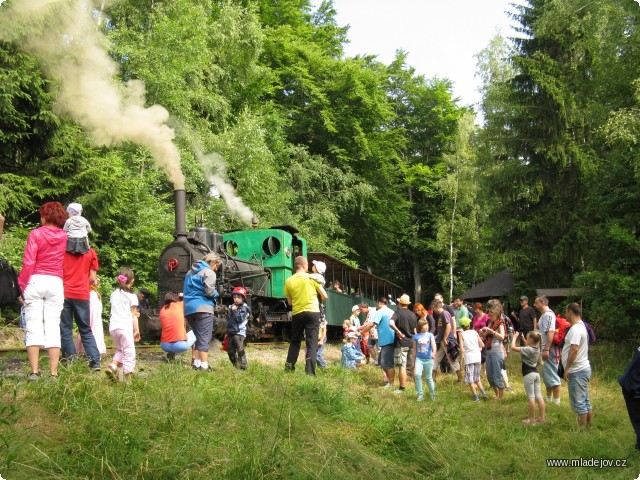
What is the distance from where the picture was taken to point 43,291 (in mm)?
6547

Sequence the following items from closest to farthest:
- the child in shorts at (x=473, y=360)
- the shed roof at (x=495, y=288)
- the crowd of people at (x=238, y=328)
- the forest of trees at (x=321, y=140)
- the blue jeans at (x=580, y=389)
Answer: the crowd of people at (x=238, y=328), the blue jeans at (x=580, y=389), the child in shorts at (x=473, y=360), the forest of trees at (x=321, y=140), the shed roof at (x=495, y=288)

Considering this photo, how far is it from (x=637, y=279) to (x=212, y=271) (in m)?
11.1

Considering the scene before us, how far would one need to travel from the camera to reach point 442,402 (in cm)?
968

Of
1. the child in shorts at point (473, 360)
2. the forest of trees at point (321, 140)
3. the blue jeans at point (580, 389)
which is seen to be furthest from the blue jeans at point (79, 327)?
A: the forest of trees at point (321, 140)

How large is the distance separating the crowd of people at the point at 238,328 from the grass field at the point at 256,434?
1.62 feet

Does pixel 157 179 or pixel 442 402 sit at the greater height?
pixel 157 179

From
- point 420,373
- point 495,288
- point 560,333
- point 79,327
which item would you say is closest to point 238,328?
Answer: point 420,373

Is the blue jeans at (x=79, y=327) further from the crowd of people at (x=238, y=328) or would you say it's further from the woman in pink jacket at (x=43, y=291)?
the woman in pink jacket at (x=43, y=291)

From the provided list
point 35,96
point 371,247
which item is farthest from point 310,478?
point 371,247

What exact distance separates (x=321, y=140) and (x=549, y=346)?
88.5ft

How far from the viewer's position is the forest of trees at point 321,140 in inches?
633

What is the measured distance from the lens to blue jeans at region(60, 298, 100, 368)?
24.0ft

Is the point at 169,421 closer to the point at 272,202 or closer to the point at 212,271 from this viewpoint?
the point at 212,271

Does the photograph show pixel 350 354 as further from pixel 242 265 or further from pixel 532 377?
pixel 532 377
